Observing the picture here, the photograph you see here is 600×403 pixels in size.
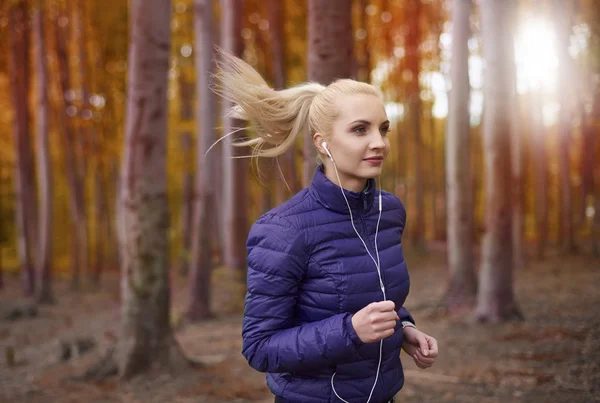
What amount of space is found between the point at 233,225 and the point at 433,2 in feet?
44.9

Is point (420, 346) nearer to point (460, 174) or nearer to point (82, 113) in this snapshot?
point (460, 174)

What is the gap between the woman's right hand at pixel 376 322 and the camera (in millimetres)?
2098

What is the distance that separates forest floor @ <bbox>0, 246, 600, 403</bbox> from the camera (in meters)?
5.70

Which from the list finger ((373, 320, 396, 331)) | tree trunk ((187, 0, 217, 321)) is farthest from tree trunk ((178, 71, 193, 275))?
finger ((373, 320, 396, 331))

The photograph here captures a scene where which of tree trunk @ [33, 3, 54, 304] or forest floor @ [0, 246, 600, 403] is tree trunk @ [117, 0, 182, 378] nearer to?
forest floor @ [0, 246, 600, 403]

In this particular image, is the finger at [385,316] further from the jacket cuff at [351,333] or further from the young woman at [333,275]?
the jacket cuff at [351,333]

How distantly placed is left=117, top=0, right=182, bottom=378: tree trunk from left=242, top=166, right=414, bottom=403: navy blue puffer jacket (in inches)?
166

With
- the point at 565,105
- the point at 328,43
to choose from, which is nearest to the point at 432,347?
the point at 328,43

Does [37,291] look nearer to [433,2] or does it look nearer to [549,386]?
[549,386]

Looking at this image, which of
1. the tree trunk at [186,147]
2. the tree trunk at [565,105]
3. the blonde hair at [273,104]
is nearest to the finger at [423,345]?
the blonde hair at [273,104]

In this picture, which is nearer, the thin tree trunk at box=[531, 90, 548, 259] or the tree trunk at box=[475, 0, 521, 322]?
the tree trunk at box=[475, 0, 521, 322]

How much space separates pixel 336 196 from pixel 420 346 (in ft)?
2.38

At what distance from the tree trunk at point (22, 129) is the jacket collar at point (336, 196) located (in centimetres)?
1384

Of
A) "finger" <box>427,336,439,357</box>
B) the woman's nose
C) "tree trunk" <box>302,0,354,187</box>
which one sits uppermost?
"tree trunk" <box>302,0,354,187</box>
